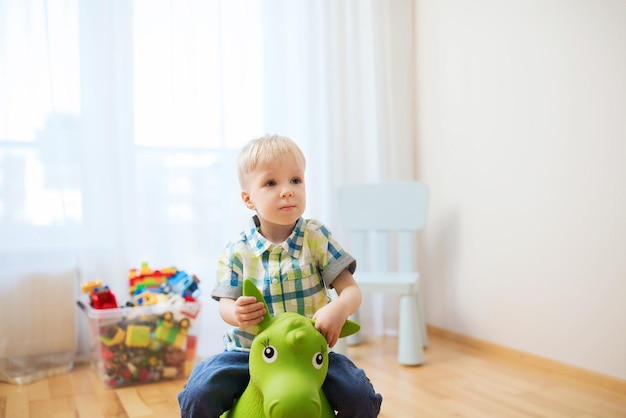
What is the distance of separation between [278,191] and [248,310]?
240mm

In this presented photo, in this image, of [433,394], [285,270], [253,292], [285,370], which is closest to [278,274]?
[285,270]

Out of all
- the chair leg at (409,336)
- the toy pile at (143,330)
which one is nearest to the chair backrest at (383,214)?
the chair leg at (409,336)

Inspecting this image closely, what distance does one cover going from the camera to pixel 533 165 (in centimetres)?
185

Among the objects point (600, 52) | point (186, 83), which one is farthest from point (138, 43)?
point (600, 52)

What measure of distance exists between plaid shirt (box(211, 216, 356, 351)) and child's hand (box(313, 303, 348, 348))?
12 cm

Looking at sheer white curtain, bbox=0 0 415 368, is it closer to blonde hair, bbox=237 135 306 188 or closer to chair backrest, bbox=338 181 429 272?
chair backrest, bbox=338 181 429 272

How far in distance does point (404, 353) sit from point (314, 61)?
1151mm

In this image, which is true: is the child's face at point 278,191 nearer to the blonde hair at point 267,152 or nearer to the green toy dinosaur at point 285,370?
the blonde hair at point 267,152

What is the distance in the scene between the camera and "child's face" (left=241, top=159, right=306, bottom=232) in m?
1.07

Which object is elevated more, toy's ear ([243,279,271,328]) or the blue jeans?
toy's ear ([243,279,271,328])

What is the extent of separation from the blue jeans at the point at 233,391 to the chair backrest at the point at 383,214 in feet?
3.80

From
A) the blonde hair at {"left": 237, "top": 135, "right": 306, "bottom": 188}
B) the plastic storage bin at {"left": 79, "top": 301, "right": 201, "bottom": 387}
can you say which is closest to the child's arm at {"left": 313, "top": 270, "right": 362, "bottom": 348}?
the blonde hair at {"left": 237, "top": 135, "right": 306, "bottom": 188}

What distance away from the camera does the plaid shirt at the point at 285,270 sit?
108 cm

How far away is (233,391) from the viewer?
103cm
